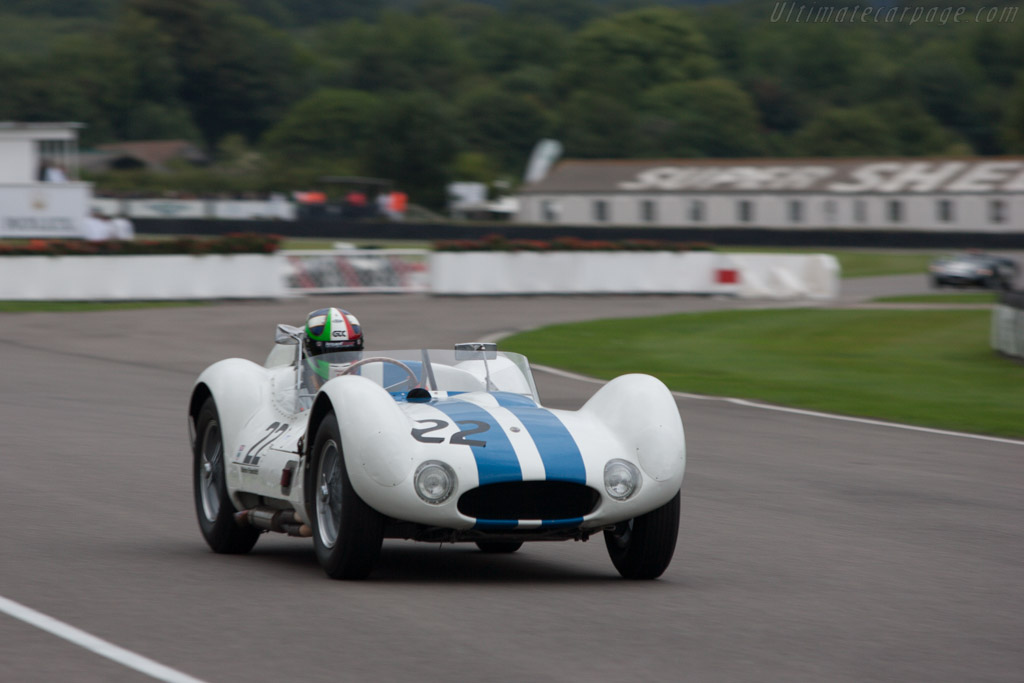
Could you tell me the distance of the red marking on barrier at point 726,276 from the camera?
36.6 metres

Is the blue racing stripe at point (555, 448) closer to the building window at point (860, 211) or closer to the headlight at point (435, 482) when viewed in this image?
the headlight at point (435, 482)

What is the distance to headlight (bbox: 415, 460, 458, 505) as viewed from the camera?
6.32 metres

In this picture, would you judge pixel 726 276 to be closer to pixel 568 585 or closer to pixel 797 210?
pixel 568 585

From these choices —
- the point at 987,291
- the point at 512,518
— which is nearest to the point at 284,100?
the point at 987,291

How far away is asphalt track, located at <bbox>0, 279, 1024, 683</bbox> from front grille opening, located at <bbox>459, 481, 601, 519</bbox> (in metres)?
0.33

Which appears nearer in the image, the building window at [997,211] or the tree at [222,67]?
the building window at [997,211]

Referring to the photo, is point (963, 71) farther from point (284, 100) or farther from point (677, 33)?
point (284, 100)

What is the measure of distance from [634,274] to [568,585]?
1162 inches

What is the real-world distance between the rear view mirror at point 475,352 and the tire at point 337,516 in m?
1.09

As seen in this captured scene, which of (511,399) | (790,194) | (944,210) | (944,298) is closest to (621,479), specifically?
(511,399)

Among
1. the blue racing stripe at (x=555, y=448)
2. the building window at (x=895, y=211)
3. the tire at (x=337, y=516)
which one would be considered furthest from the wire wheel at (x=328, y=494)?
the building window at (x=895, y=211)

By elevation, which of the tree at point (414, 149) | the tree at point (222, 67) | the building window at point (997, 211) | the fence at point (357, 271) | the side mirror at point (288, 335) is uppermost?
the tree at point (222, 67)

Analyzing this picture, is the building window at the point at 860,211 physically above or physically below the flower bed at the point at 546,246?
above

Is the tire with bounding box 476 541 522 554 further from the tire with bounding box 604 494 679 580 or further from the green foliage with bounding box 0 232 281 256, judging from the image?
the green foliage with bounding box 0 232 281 256
